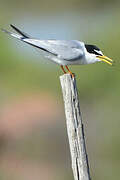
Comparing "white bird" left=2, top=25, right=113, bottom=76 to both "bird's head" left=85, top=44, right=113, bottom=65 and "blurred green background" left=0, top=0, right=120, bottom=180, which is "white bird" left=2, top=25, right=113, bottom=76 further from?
"blurred green background" left=0, top=0, right=120, bottom=180

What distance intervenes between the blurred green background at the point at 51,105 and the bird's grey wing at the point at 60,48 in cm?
250

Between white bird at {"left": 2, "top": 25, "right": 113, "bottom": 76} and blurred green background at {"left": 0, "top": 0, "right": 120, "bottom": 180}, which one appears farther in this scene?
blurred green background at {"left": 0, "top": 0, "right": 120, "bottom": 180}

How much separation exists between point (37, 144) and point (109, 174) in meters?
1.11

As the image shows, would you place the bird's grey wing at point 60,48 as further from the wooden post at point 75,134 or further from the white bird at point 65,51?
the wooden post at point 75,134

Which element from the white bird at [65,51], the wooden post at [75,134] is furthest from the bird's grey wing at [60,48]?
the wooden post at [75,134]

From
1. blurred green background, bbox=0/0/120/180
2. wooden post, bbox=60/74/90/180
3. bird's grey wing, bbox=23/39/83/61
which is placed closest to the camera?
wooden post, bbox=60/74/90/180

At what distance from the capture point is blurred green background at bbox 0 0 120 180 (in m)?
5.44

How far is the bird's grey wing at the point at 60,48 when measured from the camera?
93.0 inches

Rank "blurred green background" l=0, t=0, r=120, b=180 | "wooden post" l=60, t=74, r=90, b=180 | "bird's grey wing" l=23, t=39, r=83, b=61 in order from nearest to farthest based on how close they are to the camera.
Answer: "wooden post" l=60, t=74, r=90, b=180
"bird's grey wing" l=23, t=39, r=83, b=61
"blurred green background" l=0, t=0, r=120, b=180

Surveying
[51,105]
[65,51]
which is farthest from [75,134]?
[51,105]

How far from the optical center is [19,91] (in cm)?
717

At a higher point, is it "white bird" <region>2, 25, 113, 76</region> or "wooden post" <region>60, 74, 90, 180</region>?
"white bird" <region>2, 25, 113, 76</region>

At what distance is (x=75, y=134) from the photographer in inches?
78.5

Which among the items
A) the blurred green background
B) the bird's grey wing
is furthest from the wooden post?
the blurred green background
